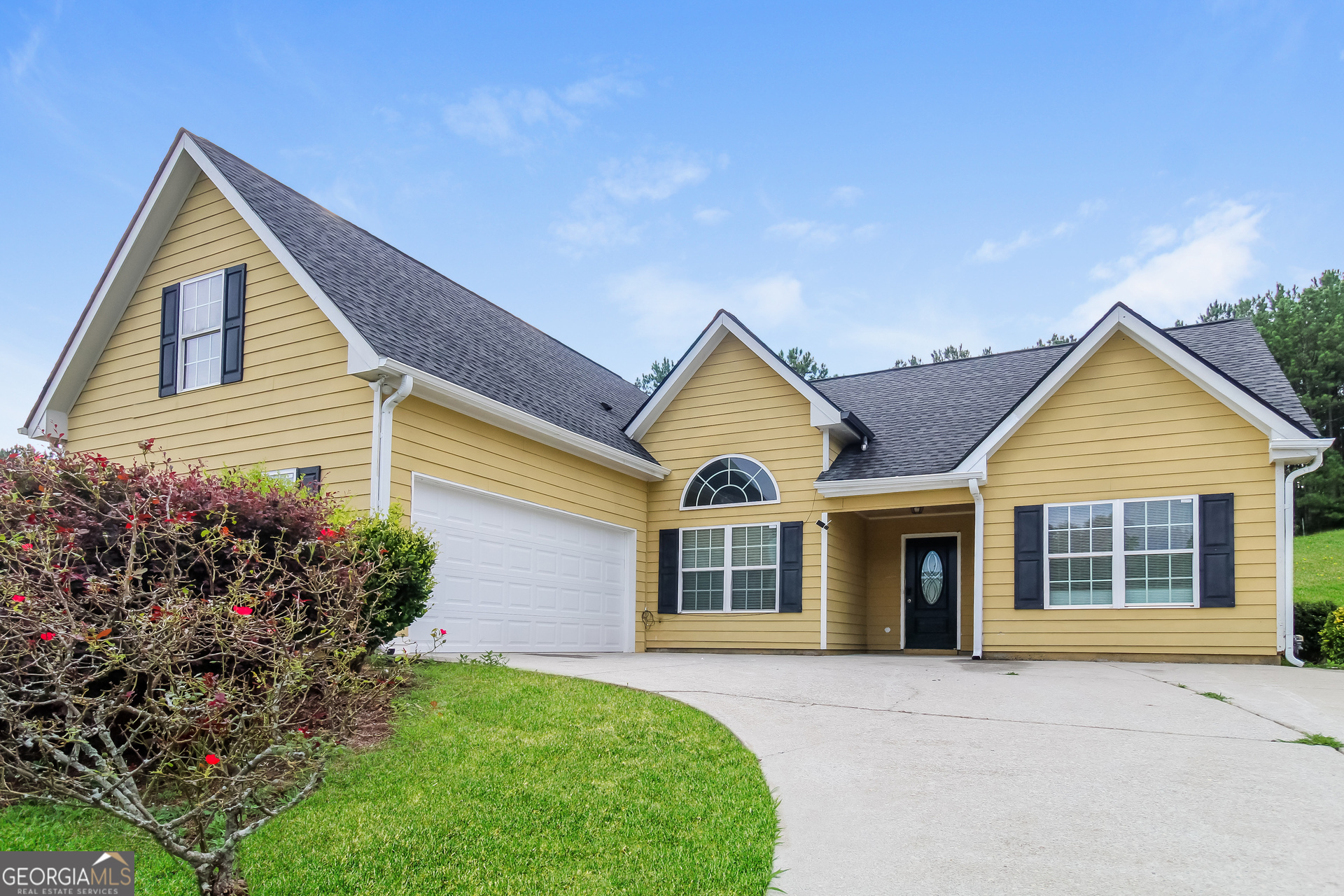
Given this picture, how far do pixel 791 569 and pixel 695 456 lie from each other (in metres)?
2.52

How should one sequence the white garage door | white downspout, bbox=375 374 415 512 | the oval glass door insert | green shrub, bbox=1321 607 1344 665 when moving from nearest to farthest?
white downspout, bbox=375 374 415 512, the white garage door, green shrub, bbox=1321 607 1344 665, the oval glass door insert

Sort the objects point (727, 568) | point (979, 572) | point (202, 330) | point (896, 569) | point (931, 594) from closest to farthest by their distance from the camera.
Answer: point (202, 330) < point (979, 572) < point (727, 568) < point (931, 594) < point (896, 569)

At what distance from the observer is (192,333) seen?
41.6 feet

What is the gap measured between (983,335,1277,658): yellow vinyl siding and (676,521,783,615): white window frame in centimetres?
317

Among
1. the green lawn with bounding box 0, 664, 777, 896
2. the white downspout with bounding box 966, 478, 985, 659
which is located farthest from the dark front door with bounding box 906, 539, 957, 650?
the green lawn with bounding box 0, 664, 777, 896

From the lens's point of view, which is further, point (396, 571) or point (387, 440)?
point (387, 440)

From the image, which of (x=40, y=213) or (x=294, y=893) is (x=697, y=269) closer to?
(x=40, y=213)

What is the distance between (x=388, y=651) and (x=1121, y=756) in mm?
7045

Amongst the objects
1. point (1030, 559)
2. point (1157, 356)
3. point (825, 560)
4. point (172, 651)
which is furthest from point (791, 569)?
point (172, 651)

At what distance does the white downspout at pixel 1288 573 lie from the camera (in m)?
11.4

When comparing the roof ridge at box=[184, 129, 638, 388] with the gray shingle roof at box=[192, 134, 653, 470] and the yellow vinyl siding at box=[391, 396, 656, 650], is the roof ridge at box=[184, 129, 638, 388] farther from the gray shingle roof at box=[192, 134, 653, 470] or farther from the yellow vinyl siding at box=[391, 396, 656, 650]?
the yellow vinyl siding at box=[391, 396, 656, 650]

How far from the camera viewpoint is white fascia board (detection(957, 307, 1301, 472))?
1149cm

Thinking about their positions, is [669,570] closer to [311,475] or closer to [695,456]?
[695,456]

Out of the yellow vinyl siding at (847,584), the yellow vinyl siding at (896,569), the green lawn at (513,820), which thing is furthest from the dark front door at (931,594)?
the green lawn at (513,820)
